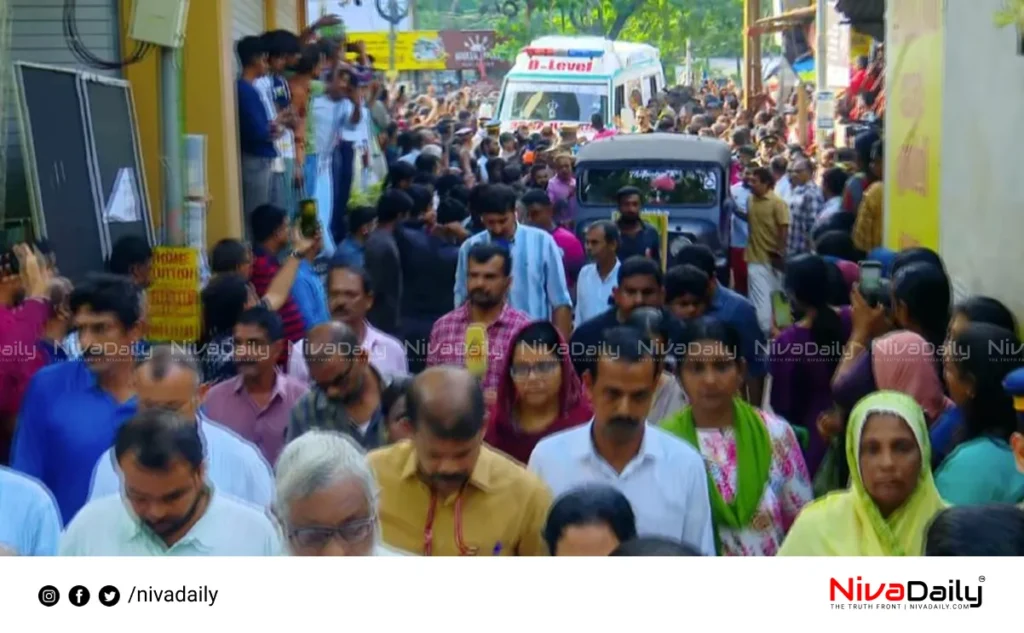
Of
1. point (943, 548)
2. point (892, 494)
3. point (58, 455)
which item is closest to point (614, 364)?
point (892, 494)

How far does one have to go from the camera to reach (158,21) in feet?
25.7

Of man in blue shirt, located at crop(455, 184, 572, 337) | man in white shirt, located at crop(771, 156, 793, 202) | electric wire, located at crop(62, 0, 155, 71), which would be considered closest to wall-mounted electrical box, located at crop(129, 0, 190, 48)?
electric wire, located at crop(62, 0, 155, 71)

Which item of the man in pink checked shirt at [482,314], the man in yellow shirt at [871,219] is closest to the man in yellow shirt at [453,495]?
the man in pink checked shirt at [482,314]

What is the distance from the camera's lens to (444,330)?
6.18 meters

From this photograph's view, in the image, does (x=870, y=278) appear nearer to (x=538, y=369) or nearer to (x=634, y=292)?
(x=634, y=292)

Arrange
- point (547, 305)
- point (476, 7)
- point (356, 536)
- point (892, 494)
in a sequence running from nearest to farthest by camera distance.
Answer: point (356, 536) → point (892, 494) → point (547, 305) → point (476, 7)

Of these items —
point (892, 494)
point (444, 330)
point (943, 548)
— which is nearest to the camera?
point (943, 548)

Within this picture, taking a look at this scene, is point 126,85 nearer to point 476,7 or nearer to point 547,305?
point 547,305

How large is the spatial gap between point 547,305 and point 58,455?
323 centimetres

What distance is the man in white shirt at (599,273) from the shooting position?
7770mm

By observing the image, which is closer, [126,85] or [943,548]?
[943,548]

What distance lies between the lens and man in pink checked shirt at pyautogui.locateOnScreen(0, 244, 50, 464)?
545cm

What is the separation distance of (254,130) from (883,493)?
6993 mm

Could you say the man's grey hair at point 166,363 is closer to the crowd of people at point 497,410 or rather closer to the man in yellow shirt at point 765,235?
the crowd of people at point 497,410
